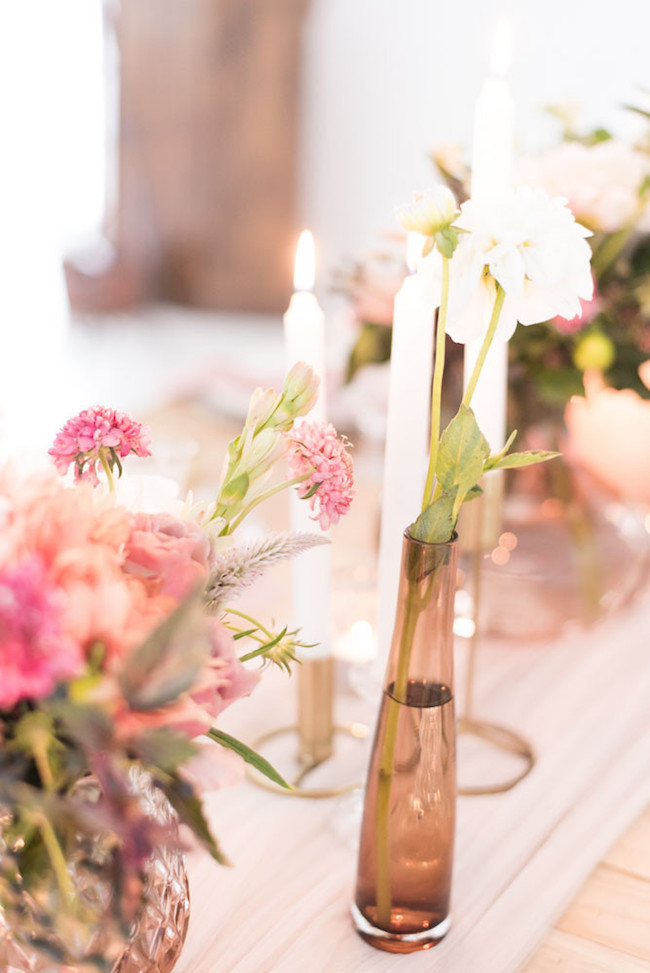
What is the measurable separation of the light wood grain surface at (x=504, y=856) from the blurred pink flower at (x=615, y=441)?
257 mm

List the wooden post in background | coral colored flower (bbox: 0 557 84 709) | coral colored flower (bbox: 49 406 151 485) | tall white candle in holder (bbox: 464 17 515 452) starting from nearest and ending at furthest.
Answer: coral colored flower (bbox: 0 557 84 709) → coral colored flower (bbox: 49 406 151 485) → tall white candle in holder (bbox: 464 17 515 452) → the wooden post in background

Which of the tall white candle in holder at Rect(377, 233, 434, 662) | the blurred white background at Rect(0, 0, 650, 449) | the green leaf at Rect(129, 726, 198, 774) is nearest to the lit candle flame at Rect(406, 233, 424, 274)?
the tall white candle in holder at Rect(377, 233, 434, 662)

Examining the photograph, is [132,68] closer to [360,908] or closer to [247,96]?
[247,96]

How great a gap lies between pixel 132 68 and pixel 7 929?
3380mm

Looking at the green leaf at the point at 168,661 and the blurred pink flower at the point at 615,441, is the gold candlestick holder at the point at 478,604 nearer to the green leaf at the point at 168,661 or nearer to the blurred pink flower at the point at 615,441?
the blurred pink flower at the point at 615,441

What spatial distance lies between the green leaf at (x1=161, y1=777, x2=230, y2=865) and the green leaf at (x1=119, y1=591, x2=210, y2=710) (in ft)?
0.12

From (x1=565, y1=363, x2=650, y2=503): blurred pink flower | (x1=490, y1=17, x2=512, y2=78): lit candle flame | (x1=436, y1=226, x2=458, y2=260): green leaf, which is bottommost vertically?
(x1=565, y1=363, x2=650, y2=503): blurred pink flower

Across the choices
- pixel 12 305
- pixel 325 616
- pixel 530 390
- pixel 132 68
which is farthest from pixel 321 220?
pixel 325 616

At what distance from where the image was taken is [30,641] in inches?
13.9

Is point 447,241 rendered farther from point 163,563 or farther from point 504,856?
point 504,856

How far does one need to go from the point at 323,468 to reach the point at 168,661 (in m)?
0.14

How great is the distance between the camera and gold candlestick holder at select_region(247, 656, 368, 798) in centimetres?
73

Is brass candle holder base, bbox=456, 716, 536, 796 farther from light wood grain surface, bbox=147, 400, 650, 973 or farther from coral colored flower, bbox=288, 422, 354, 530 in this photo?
coral colored flower, bbox=288, 422, 354, 530

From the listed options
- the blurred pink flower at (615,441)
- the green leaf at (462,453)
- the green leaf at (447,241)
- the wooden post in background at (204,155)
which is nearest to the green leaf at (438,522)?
the green leaf at (462,453)
